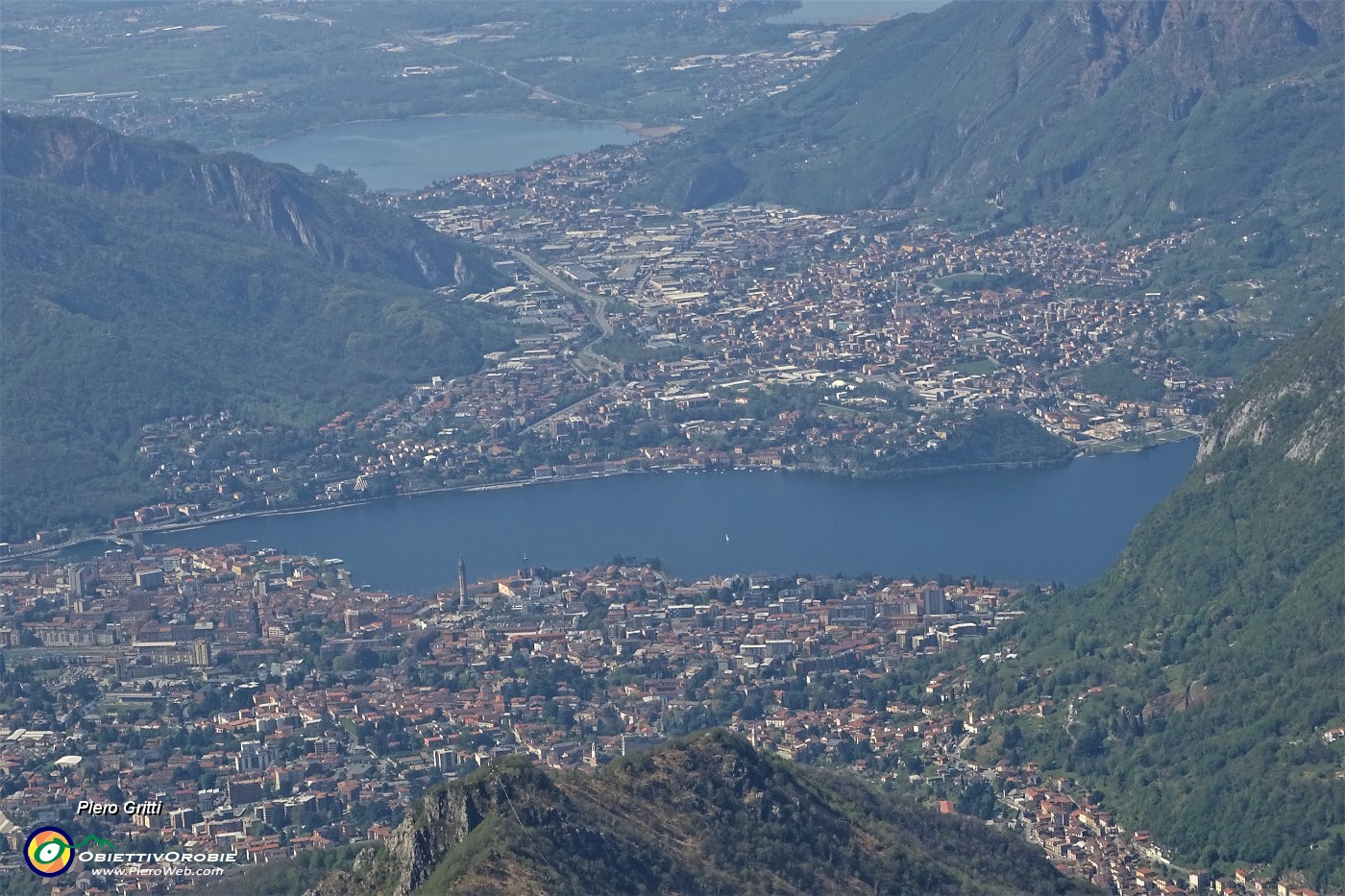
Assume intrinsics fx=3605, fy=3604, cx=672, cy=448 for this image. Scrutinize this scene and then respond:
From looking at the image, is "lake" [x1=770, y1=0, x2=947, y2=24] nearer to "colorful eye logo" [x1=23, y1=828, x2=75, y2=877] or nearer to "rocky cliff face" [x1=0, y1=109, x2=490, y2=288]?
"rocky cliff face" [x1=0, y1=109, x2=490, y2=288]

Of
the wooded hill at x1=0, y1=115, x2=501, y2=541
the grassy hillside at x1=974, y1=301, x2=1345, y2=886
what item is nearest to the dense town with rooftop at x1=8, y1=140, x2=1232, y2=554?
the wooded hill at x1=0, y1=115, x2=501, y2=541

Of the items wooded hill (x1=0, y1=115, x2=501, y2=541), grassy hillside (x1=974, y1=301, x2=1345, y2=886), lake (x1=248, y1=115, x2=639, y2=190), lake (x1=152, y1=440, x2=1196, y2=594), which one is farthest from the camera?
lake (x1=248, y1=115, x2=639, y2=190)

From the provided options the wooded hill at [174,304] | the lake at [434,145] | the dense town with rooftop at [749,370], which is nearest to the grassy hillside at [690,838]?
the dense town with rooftop at [749,370]

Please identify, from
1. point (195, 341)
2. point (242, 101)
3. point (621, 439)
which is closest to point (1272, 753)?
point (621, 439)

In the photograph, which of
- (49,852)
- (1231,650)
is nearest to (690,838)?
(49,852)

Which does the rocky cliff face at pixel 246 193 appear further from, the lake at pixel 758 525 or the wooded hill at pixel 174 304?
the lake at pixel 758 525

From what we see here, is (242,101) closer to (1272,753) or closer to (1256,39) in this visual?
(1256,39)
